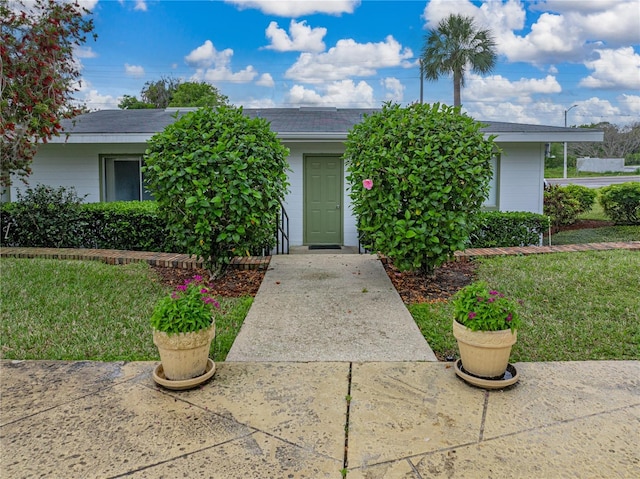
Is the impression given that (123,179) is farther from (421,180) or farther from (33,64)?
(421,180)

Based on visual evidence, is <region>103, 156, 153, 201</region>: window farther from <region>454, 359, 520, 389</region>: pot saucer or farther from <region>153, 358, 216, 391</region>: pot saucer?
<region>454, 359, 520, 389</region>: pot saucer

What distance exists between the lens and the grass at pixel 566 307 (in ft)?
13.3

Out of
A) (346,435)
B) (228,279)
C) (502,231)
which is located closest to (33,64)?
(228,279)

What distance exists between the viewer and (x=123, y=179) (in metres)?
9.93

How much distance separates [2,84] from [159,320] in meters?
5.09

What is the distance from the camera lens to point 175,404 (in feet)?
10.1

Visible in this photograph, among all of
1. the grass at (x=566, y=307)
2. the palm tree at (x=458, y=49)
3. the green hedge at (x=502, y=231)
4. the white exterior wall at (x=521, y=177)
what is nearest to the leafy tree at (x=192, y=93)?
the palm tree at (x=458, y=49)

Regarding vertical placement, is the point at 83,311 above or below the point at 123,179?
below

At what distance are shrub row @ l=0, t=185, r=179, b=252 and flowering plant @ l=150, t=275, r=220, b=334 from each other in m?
4.58

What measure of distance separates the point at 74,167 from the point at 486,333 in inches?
364

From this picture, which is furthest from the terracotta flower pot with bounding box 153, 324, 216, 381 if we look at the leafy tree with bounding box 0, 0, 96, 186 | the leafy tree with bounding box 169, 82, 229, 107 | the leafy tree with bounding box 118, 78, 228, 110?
the leafy tree with bounding box 169, 82, 229, 107

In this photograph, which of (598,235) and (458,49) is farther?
(458,49)

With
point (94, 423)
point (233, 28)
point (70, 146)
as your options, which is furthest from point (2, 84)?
point (233, 28)

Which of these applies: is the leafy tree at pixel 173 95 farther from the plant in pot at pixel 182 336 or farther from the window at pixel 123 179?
the plant in pot at pixel 182 336
